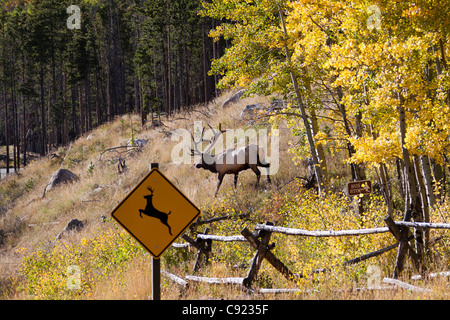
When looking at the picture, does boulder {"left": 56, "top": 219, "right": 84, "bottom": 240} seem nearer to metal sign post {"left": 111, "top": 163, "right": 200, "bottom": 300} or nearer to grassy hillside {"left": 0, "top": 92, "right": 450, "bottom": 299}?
grassy hillside {"left": 0, "top": 92, "right": 450, "bottom": 299}

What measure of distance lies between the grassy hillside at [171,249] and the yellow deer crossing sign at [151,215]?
2124 millimetres

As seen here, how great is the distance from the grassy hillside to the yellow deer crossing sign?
6.97 ft

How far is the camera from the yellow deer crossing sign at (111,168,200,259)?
5.25 metres

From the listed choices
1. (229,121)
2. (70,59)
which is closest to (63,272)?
(229,121)

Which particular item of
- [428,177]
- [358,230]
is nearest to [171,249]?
[358,230]

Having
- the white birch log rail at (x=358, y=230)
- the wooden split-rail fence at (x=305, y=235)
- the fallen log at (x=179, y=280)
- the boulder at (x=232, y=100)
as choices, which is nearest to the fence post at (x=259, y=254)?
the wooden split-rail fence at (x=305, y=235)

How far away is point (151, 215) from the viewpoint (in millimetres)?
5242

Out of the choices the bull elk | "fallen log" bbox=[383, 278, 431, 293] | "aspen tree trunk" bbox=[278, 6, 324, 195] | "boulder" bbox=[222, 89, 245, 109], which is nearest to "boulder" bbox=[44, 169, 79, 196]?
"boulder" bbox=[222, 89, 245, 109]

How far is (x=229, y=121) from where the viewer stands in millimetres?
26297

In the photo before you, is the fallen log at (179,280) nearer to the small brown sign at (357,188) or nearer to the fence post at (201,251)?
the fence post at (201,251)

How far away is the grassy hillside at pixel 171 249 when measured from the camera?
782 centimetres

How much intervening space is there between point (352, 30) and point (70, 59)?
50027mm
